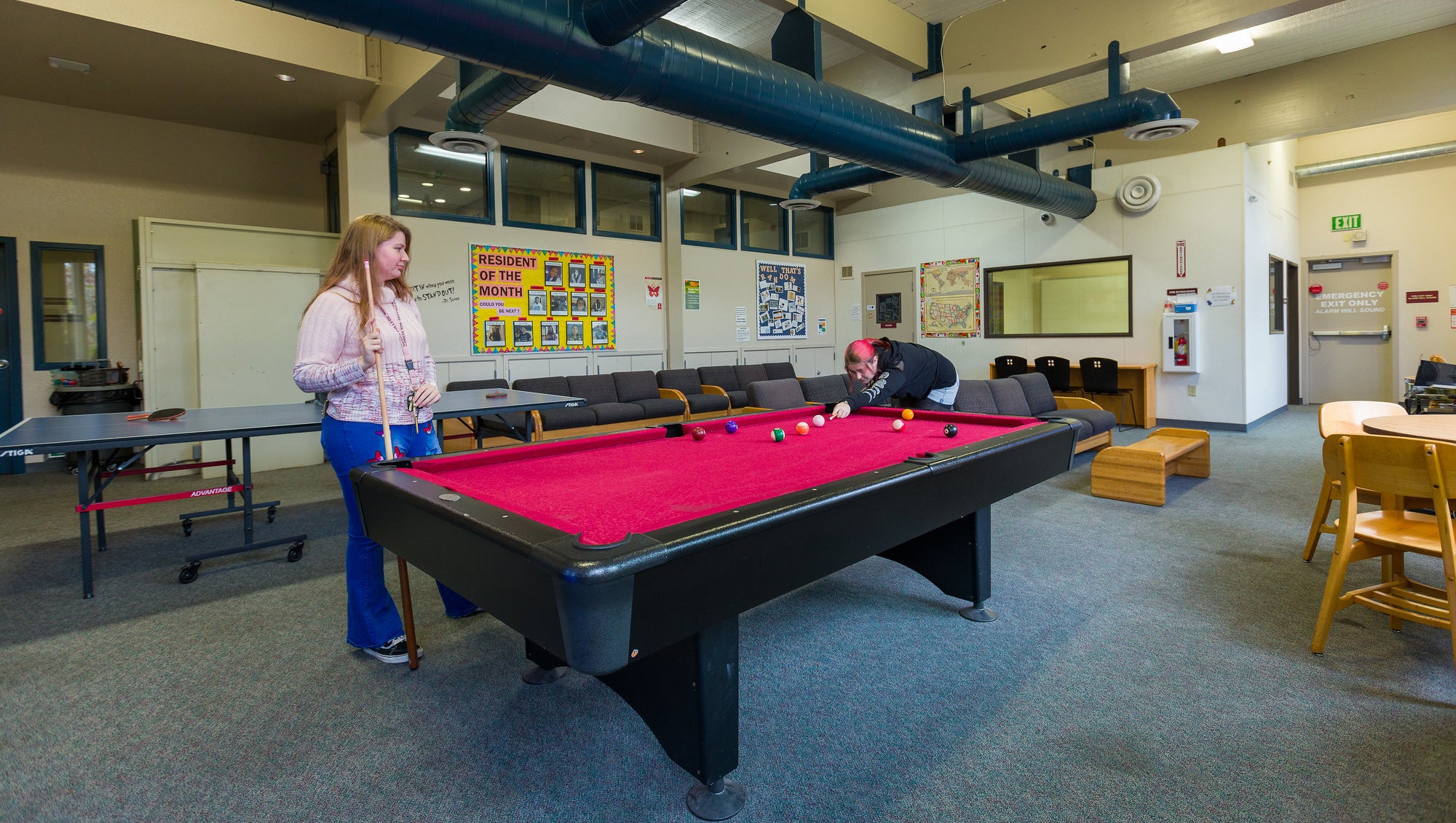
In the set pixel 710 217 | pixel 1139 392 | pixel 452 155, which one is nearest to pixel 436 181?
pixel 452 155

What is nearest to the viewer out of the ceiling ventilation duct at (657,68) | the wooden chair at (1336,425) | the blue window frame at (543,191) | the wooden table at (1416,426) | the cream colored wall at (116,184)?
the wooden table at (1416,426)

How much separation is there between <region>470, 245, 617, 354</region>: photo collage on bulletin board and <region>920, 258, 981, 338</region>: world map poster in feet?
15.1

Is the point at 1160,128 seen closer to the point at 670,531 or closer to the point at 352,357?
the point at 670,531

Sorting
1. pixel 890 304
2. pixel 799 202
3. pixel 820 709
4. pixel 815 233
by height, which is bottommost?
pixel 820 709

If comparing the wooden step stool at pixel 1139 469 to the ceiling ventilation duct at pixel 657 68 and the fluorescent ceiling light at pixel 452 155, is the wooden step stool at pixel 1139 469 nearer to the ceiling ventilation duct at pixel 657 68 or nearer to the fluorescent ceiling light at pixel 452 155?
the ceiling ventilation duct at pixel 657 68

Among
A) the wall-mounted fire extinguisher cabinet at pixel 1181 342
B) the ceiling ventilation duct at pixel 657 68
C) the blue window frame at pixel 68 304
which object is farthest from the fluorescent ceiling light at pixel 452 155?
the wall-mounted fire extinguisher cabinet at pixel 1181 342

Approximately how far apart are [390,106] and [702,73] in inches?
127

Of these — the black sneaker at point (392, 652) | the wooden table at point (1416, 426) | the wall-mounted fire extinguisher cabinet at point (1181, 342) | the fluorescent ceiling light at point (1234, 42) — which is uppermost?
the fluorescent ceiling light at point (1234, 42)

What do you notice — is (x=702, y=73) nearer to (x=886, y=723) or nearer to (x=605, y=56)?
(x=605, y=56)

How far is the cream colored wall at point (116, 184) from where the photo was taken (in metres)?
6.07

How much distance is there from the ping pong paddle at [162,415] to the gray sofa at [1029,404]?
5031 mm

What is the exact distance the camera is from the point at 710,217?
908cm

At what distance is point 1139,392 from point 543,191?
7291 mm

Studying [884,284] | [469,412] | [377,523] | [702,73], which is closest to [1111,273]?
[884,284]
